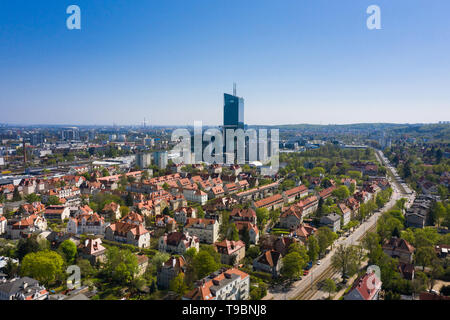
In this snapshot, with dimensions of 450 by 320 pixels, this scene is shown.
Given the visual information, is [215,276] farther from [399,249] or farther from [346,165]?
[346,165]

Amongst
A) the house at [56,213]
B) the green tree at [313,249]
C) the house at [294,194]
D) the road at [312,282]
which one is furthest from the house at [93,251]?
the house at [294,194]

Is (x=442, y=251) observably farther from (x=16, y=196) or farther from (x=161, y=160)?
(x=161, y=160)

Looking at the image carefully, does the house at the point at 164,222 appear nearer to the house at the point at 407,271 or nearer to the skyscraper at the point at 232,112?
the house at the point at 407,271

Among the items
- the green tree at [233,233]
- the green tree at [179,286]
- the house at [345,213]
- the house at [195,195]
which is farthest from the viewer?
the house at [195,195]

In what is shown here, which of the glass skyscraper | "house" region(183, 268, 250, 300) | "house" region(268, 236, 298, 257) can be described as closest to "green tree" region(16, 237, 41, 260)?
"house" region(183, 268, 250, 300)
